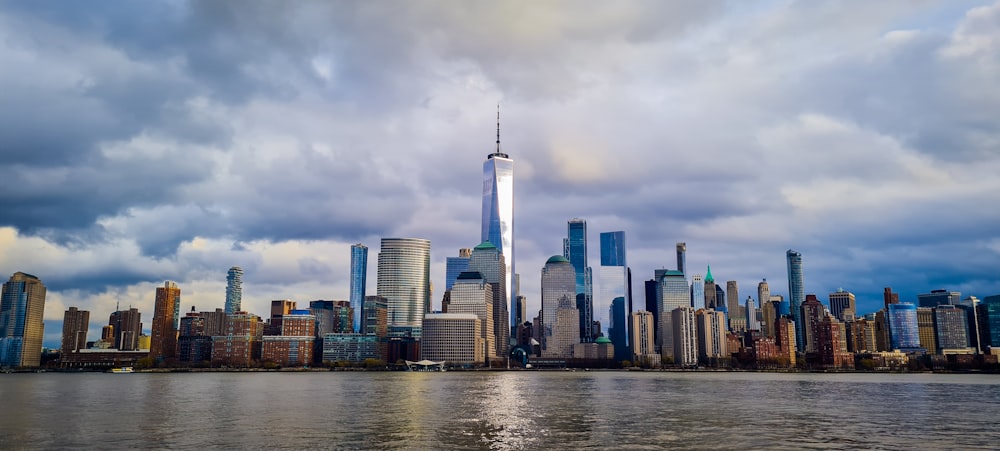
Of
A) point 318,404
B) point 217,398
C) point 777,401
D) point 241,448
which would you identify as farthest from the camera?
point 217,398

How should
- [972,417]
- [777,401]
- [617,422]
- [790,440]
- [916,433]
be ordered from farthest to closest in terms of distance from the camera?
[777,401]
[972,417]
[617,422]
[916,433]
[790,440]

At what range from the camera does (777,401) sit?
438 feet

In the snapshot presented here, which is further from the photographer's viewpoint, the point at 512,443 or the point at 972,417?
the point at 972,417

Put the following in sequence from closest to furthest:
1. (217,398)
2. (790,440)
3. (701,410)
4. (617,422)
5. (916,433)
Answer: (790,440) < (916,433) < (617,422) < (701,410) < (217,398)

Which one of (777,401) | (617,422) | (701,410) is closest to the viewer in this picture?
(617,422)

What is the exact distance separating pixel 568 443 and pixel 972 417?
220 ft

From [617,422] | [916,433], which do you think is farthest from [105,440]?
[916,433]

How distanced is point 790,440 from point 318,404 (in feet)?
259

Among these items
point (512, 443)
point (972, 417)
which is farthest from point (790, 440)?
point (972, 417)

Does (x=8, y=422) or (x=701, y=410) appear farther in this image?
(x=701, y=410)

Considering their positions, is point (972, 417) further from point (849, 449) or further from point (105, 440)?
point (105, 440)

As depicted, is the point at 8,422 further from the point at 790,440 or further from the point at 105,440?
the point at 790,440

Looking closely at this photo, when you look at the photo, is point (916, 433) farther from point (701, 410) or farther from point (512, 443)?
point (512, 443)

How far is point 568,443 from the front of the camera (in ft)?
233
